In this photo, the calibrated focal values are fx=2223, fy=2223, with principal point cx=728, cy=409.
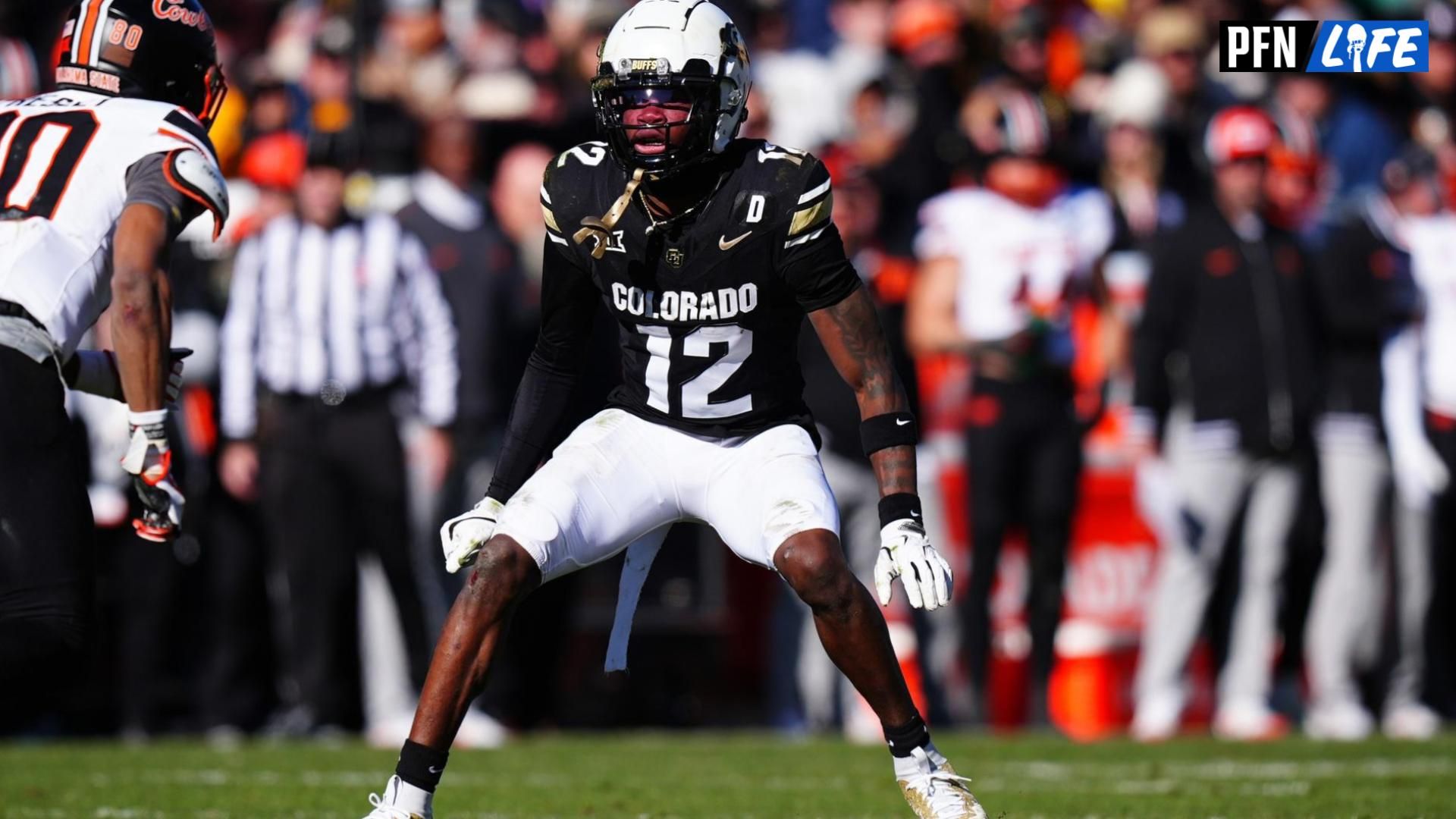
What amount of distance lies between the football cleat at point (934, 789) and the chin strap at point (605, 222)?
1333mm

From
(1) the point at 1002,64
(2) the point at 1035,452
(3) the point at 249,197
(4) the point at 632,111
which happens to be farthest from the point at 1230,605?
(4) the point at 632,111

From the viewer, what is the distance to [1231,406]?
9008 mm

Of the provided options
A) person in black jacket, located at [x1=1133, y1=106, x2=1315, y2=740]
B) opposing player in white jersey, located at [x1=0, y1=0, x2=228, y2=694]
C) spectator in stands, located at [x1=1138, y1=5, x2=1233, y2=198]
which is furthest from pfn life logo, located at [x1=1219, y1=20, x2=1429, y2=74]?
opposing player in white jersey, located at [x1=0, y1=0, x2=228, y2=694]

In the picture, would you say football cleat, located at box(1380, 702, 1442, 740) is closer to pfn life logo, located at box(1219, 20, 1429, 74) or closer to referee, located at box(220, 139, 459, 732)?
pfn life logo, located at box(1219, 20, 1429, 74)

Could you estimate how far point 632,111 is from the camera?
507cm

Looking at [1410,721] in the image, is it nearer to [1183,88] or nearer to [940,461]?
[940,461]

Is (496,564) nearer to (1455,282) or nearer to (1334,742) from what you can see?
(1334,742)

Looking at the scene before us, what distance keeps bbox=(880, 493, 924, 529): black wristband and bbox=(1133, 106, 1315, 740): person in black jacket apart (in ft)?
14.2

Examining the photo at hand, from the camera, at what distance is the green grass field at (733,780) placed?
244 inches

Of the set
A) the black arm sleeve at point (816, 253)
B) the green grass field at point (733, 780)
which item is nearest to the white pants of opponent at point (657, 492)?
the black arm sleeve at point (816, 253)

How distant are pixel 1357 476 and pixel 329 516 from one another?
4.25m

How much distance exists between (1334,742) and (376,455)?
391 centimetres

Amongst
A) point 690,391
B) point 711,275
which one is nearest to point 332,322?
point 690,391

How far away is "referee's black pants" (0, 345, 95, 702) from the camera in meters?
4.69
